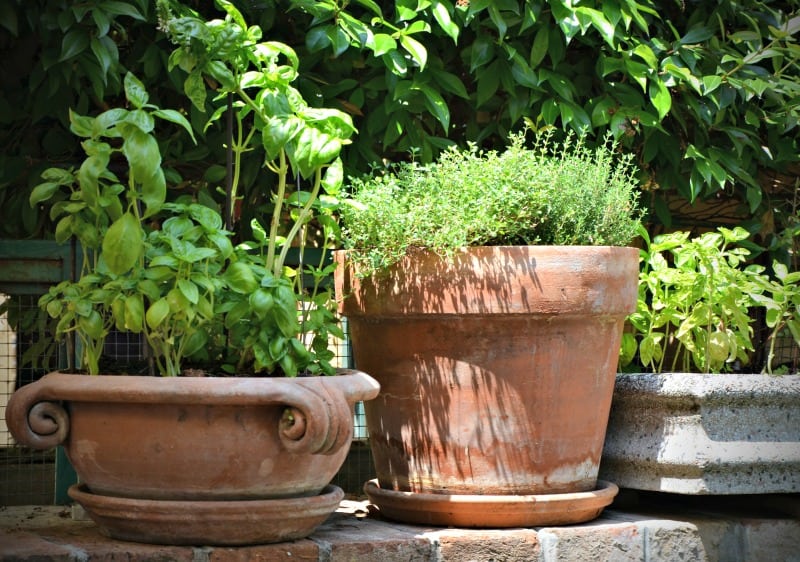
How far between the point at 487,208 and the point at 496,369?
0.40m

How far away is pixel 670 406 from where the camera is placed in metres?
2.87

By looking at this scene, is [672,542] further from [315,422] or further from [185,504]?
[185,504]

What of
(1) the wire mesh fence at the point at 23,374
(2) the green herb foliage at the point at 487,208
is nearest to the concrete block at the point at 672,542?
(2) the green herb foliage at the point at 487,208

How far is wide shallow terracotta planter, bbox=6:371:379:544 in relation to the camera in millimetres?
2205

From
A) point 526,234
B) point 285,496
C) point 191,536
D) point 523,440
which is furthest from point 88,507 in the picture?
point 526,234

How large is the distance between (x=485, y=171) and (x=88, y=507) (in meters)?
1.23

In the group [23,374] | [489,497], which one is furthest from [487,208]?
[23,374]

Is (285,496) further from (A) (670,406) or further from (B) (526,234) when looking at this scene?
(A) (670,406)

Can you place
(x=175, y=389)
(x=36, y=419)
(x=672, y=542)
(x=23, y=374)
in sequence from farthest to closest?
(x=23, y=374) → (x=672, y=542) → (x=36, y=419) → (x=175, y=389)

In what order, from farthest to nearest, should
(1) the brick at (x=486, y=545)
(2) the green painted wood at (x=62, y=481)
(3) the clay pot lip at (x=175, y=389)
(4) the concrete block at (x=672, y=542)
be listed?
(2) the green painted wood at (x=62, y=481), (4) the concrete block at (x=672, y=542), (1) the brick at (x=486, y=545), (3) the clay pot lip at (x=175, y=389)

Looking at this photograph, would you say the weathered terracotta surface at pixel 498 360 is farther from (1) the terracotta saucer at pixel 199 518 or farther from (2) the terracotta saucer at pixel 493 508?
(1) the terracotta saucer at pixel 199 518

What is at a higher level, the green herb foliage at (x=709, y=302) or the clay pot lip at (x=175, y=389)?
the green herb foliage at (x=709, y=302)

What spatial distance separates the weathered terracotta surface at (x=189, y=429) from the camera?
2.20 metres

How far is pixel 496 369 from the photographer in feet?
8.64
